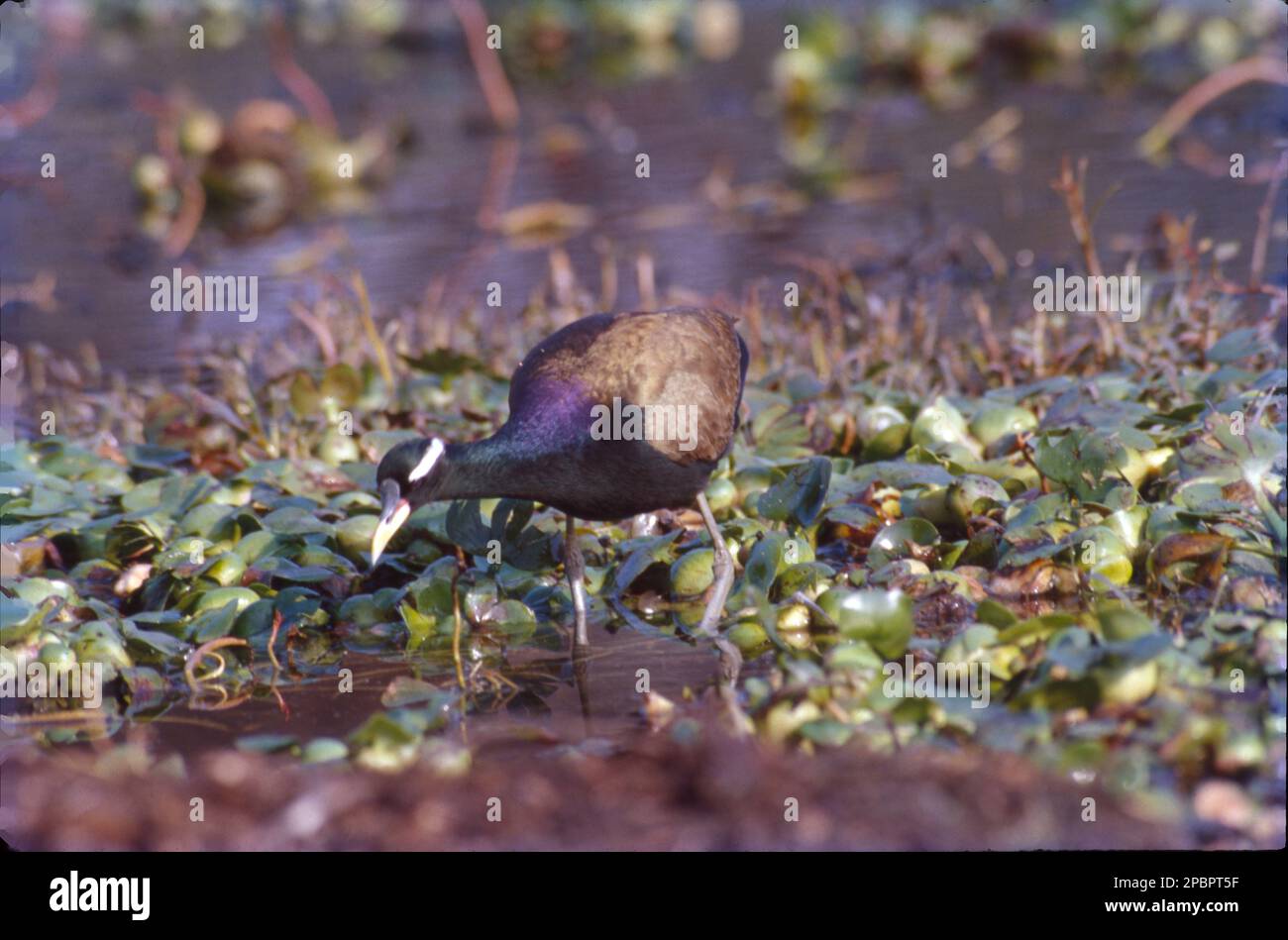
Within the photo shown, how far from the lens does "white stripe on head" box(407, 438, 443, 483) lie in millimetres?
5223

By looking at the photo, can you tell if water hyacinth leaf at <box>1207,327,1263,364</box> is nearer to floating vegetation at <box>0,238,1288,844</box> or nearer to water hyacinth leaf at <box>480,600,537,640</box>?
floating vegetation at <box>0,238,1288,844</box>

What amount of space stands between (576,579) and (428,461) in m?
0.80

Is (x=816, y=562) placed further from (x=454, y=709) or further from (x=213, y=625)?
(x=213, y=625)

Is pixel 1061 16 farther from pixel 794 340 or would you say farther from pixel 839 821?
pixel 839 821

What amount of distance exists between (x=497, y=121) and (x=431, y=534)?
10.4 meters

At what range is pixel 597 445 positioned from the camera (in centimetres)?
543

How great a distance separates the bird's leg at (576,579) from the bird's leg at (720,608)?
41cm

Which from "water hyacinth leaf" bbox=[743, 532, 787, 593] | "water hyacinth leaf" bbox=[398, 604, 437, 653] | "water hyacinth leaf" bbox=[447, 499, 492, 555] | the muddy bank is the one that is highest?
"water hyacinth leaf" bbox=[447, 499, 492, 555]

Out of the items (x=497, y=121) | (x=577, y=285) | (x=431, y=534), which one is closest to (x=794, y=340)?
(x=577, y=285)

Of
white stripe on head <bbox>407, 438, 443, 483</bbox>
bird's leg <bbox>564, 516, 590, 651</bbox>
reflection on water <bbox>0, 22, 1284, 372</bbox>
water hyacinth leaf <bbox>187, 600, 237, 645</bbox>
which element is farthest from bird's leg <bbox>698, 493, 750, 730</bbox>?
reflection on water <bbox>0, 22, 1284, 372</bbox>

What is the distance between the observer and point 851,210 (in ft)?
40.0

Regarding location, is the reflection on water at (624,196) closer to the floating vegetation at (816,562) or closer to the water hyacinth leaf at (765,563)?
the floating vegetation at (816,562)
